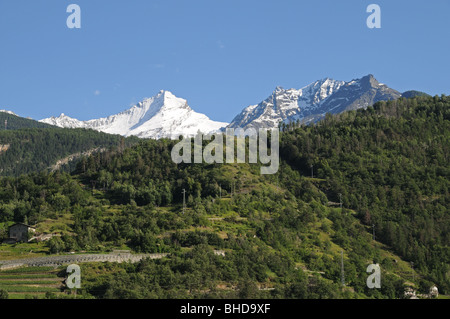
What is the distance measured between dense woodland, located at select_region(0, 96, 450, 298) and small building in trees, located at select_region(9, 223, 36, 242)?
86.8 inches

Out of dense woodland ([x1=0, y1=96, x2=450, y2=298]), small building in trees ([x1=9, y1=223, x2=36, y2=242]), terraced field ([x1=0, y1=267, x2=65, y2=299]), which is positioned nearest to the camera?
terraced field ([x1=0, y1=267, x2=65, y2=299])

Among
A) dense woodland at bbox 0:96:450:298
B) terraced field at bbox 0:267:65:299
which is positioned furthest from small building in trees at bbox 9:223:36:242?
terraced field at bbox 0:267:65:299

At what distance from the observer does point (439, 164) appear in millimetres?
168500

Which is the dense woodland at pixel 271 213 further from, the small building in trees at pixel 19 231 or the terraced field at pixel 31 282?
the terraced field at pixel 31 282

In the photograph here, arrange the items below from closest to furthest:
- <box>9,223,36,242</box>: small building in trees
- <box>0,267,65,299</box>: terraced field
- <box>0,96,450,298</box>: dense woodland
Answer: <box>0,267,65,299</box>: terraced field < <box>0,96,450,298</box>: dense woodland < <box>9,223,36,242</box>: small building in trees

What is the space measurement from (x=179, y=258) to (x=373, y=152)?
94.5 metres

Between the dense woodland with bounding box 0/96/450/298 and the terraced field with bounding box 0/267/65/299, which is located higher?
the dense woodland with bounding box 0/96/450/298

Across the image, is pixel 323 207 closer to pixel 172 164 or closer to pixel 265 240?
pixel 265 240

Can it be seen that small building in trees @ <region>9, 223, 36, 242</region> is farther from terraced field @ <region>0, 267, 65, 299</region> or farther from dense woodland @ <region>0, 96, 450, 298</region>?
terraced field @ <region>0, 267, 65, 299</region>

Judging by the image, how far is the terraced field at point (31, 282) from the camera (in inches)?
3258

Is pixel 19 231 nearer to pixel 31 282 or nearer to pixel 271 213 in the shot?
pixel 31 282

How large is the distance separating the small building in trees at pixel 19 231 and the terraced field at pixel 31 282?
1812 centimetres

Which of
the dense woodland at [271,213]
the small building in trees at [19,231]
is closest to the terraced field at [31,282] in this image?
the dense woodland at [271,213]

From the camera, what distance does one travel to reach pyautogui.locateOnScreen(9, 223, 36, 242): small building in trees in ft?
362
